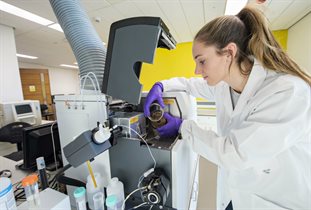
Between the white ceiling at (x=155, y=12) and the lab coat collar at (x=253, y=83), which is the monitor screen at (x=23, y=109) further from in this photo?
the lab coat collar at (x=253, y=83)

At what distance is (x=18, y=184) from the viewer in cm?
84

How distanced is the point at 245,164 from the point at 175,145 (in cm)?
26

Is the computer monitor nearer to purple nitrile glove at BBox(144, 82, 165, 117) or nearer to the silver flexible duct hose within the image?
the silver flexible duct hose

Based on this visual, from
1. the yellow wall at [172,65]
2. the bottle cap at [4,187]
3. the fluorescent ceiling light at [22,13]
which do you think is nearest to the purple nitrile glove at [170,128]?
the bottle cap at [4,187]

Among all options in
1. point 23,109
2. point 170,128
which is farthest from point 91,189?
point 23,109

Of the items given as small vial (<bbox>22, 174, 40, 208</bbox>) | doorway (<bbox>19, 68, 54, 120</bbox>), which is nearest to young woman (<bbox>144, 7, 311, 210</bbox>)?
small vial (<bbox>22, 174, 40, 208</bbox>)

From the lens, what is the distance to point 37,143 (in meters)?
0.90

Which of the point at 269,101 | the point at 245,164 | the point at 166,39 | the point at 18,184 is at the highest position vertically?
the point at 166,39

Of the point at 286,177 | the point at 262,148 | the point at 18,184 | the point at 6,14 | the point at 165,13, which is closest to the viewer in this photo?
the point at 262,148

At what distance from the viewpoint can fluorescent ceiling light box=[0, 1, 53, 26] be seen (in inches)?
82.3

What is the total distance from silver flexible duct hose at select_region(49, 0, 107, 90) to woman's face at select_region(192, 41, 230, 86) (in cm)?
51

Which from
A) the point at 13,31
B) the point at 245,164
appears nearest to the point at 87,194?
the point at 245,164

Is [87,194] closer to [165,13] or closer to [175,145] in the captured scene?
[175,145]

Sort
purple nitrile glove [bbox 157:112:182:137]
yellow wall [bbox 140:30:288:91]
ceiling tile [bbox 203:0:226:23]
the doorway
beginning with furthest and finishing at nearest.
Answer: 1. the doorway
2. yellow wall [bbox 140:30:288:91]
3. ceiling tile [bbox 203:0:226:23]
4. purple nitrile glove [bbox 157:112:182:137]
